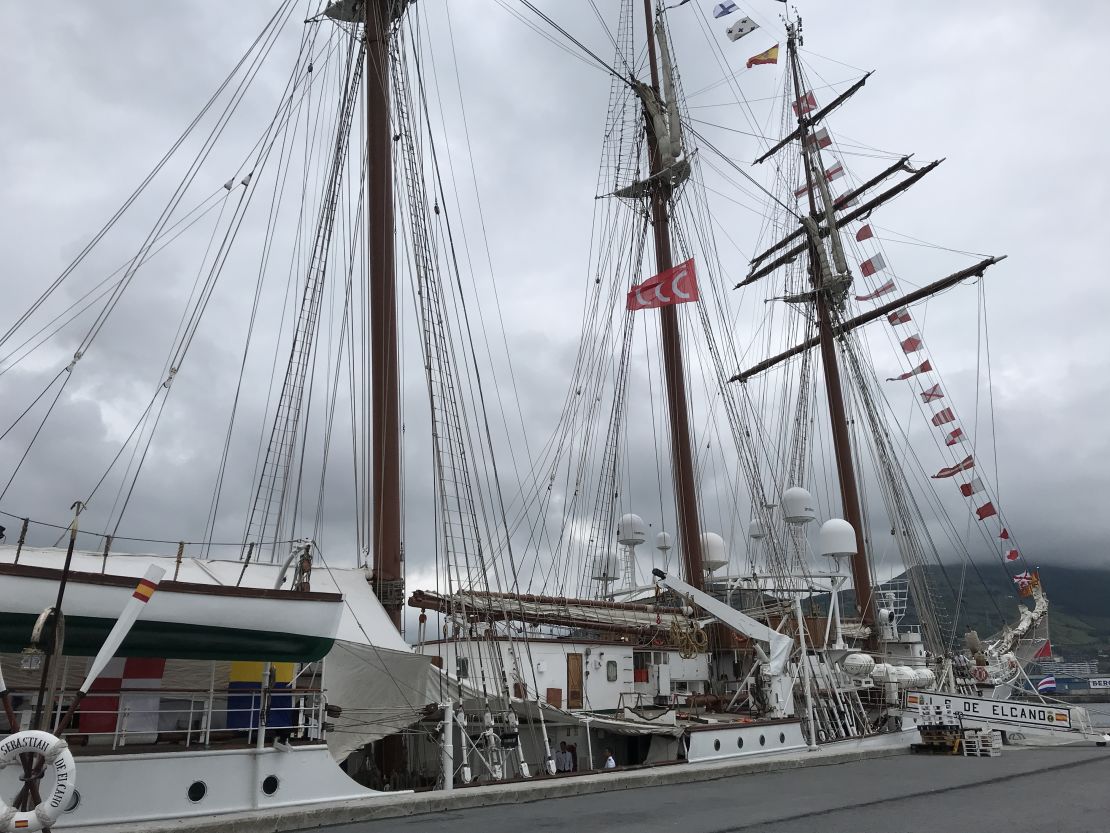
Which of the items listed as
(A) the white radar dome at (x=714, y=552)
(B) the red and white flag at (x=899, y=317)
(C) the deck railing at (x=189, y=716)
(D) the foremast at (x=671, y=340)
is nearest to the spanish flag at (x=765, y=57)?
(D) the foremast at (x=671, y=340)

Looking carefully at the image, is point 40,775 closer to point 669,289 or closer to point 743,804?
point 743,804

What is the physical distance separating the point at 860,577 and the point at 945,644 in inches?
245

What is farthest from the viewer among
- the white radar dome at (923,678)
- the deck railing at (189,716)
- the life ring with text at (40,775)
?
the white radar dome at (923,678)

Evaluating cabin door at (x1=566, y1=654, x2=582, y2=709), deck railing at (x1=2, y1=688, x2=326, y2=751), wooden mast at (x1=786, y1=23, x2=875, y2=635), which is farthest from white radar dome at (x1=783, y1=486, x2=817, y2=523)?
deck railing at (x1=2, y1=688, x2=326, y2=751)

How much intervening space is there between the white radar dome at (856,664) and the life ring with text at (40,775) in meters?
24.2

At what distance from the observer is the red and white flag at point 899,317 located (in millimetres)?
46156

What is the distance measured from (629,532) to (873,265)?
22883 millimetres

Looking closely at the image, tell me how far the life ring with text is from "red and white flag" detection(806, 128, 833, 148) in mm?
50086

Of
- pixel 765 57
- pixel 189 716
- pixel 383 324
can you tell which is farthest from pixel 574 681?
pixel 765 57

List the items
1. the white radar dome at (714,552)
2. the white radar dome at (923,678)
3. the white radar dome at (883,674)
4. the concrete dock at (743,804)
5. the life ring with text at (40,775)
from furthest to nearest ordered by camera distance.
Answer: the white radar dome at (714,552), the white radar dome at (923,678), the white radar dome at (883,674), the concrete dock at (743,804), the life ring with text at (40,775)

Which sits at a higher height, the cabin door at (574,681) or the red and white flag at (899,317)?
the red and white flag at (899,317)

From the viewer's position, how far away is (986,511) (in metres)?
43.3

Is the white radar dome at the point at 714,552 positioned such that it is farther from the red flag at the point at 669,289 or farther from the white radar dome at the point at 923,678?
the red flag at the point at 669,289

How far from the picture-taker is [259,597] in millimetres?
10852
